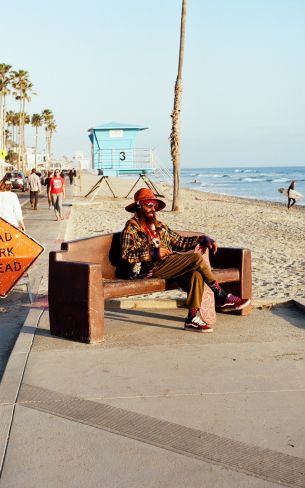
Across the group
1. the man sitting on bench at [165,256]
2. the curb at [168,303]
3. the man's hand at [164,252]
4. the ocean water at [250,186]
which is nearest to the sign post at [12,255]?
the curb at [168,303]

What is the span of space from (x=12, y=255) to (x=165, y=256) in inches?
83.8

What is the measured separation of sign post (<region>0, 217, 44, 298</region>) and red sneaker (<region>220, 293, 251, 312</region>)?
8.13 ft

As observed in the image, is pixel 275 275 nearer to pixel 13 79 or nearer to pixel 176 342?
pixel 176 342

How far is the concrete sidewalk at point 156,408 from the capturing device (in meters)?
3.59

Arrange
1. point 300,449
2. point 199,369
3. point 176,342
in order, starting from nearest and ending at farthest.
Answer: point 300,449 < point 199,369 < point 176,342

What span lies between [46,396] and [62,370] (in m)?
0.64

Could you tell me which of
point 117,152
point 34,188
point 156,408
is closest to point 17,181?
point 117,152

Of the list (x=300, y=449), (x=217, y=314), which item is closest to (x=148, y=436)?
(x=300, y=449)

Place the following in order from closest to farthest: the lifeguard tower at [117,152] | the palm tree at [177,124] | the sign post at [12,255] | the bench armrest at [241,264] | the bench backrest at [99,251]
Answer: the bench backrest at [99,251], the bench armrest at [241,264], the sign post at [12,255], the palm tree at [177,124], the lifeguard tower at [117,152]

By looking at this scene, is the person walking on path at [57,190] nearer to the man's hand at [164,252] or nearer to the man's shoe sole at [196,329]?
the man's hand at [164,252]

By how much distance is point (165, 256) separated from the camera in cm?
706

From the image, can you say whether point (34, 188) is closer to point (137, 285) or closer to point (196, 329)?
point (137, 285)

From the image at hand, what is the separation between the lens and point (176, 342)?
20.3 ft

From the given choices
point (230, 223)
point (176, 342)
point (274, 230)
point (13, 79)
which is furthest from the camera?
point (13, 79)
